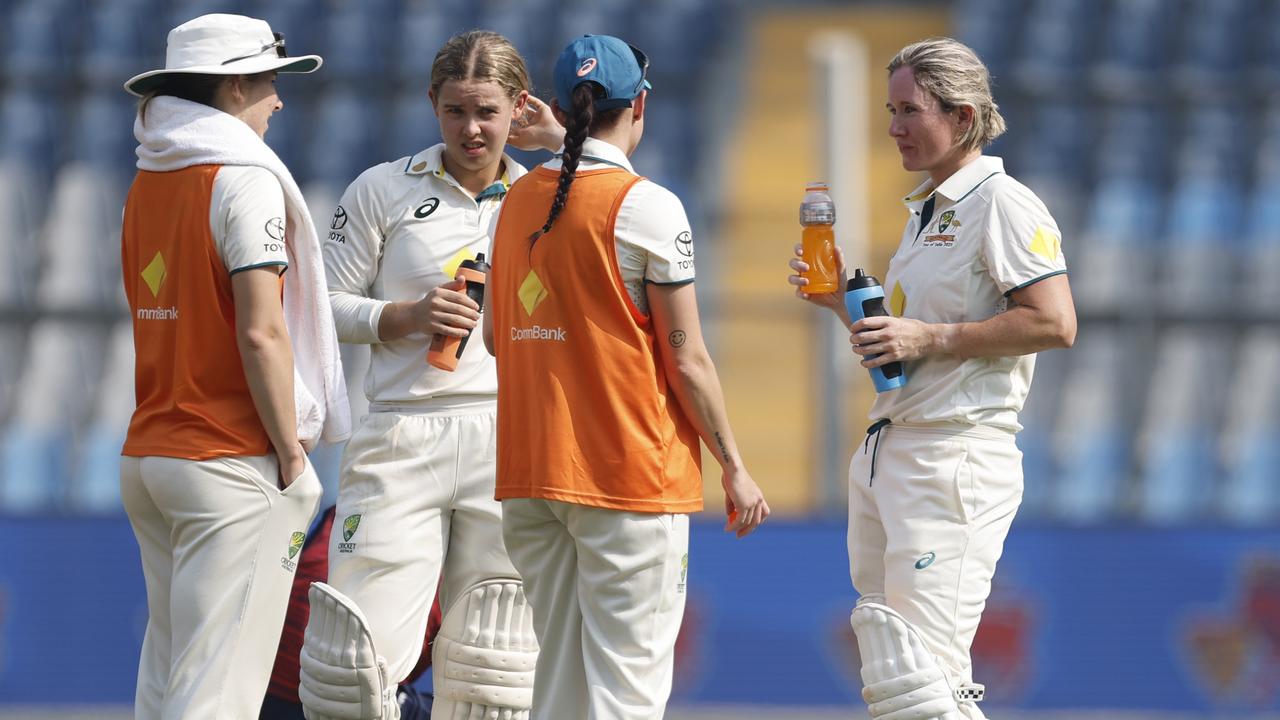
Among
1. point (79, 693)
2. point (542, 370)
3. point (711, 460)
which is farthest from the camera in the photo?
point (711, 460)

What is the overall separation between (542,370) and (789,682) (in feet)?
15.1

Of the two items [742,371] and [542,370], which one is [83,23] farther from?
[542,370]

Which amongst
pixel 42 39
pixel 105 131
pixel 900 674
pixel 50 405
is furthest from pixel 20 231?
pixel 900 674

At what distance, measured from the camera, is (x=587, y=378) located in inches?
145

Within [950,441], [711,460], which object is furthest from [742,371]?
[950,441]

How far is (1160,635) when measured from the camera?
789 centimetres

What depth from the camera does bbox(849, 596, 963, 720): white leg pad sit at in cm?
Result: 375

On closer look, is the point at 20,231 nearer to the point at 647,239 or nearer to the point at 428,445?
the point at 428,445

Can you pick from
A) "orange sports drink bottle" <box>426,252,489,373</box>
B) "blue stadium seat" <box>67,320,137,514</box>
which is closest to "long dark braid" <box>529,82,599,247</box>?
"orange sports drink bottle" <box>426,252,489,373</box>

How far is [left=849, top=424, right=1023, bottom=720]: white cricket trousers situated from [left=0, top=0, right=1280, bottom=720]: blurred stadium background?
4012mm

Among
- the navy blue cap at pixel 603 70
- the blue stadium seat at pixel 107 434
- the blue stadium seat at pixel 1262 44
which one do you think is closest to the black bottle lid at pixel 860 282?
the navy blue cap at pixel 603 70

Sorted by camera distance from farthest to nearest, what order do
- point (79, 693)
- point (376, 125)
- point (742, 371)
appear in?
1. point (376, 125)
2. point (742, 371)
3. point (79, 693)

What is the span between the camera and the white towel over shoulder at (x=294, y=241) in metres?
3.79

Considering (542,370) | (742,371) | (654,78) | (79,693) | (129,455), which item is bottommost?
(79,693)
